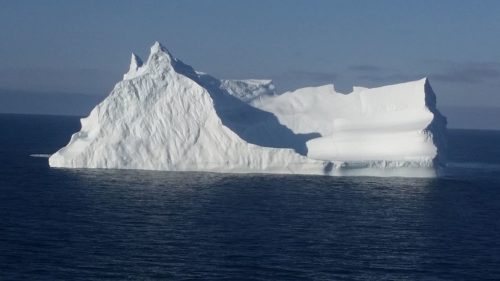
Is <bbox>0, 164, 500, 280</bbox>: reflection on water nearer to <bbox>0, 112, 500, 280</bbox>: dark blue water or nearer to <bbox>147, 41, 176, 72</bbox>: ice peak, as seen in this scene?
<bbox>0, 112, 500, 280</bbox>: dark blue water

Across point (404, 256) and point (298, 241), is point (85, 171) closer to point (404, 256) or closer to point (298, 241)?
point (298, 241)

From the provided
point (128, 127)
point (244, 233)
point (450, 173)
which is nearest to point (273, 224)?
point (244, 233)

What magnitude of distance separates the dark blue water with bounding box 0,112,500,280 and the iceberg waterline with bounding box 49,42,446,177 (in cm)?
95

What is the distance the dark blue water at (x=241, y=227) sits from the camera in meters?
28.7

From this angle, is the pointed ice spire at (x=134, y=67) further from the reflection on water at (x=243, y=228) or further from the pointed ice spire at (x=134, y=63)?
the reflection on water at (x=243, y=228)

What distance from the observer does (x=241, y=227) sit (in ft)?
119

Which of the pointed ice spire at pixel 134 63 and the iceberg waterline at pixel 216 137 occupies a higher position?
the pointed ice spire at pixel 134 63

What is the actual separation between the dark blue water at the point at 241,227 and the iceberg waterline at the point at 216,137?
37.3 inches

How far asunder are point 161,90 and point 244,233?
22354 millimetres

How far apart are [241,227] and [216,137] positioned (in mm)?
18077

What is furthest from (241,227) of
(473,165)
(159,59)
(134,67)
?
→ (473,165)

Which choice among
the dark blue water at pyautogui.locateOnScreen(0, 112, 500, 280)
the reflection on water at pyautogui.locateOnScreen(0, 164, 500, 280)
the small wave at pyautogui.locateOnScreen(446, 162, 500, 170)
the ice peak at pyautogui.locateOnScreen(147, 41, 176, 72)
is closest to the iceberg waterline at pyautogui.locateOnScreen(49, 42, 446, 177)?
the ice peak at pyautogui.locateOnScreen(147, 41, 176, 72)

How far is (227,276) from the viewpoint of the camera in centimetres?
2747

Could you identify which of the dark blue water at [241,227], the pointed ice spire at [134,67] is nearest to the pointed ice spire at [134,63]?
the pointed ice spire at [134,67]
